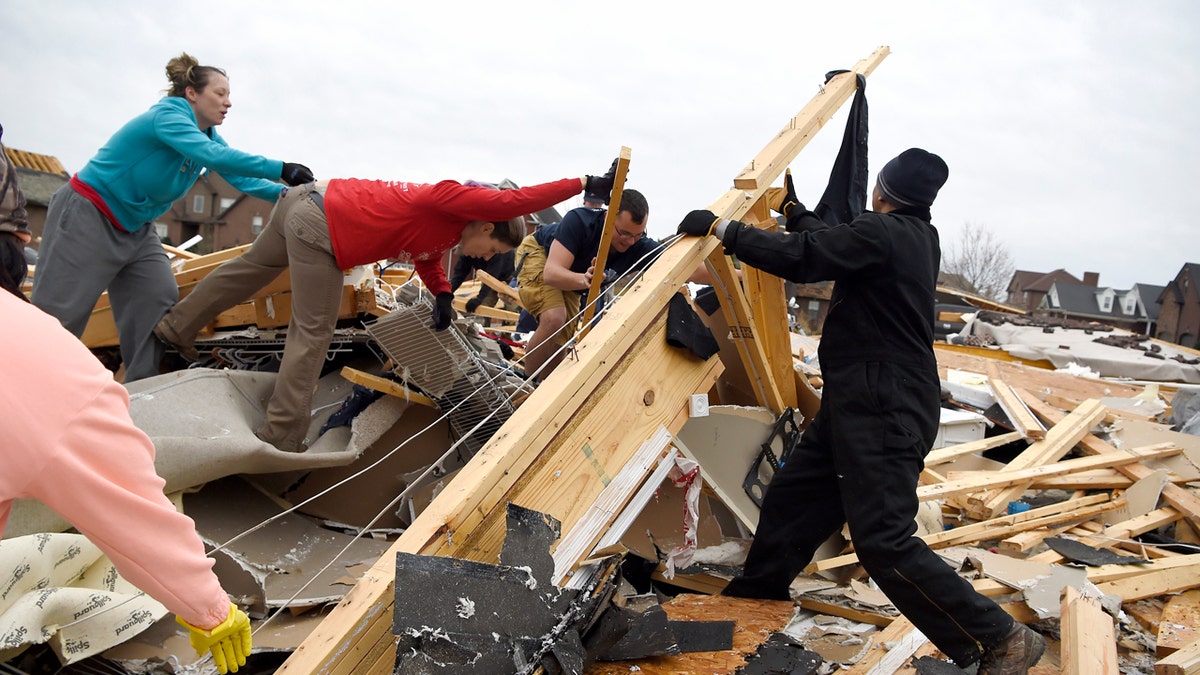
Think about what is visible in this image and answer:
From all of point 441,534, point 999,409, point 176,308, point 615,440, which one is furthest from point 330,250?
point 999,409

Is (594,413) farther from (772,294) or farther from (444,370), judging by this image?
(444,370)

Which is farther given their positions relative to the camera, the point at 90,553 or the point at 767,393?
the point at 767,393

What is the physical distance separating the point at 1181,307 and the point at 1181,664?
49.4m

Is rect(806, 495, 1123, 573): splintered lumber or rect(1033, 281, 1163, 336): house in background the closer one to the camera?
rect(806, 495, 1123, 573): splintered lumber

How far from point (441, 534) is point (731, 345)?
2.21m

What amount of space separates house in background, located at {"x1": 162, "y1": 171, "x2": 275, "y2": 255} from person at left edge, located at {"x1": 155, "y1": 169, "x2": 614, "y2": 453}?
42954 mm

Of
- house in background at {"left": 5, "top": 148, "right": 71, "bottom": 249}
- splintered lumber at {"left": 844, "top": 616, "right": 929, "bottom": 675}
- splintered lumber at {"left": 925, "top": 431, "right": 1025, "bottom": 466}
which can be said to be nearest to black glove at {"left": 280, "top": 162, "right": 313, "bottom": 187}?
splintered lumber at {"left": 844, "top": 616, "right": 929, "bottom": 675}

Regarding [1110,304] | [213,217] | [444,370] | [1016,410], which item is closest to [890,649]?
[444,370]

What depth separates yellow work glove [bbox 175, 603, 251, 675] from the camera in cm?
173

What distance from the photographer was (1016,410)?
679 centimetres

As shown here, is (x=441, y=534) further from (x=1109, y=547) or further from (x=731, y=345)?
(x=1109, y=547)

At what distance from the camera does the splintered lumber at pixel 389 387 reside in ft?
13.8

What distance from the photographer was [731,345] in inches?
158

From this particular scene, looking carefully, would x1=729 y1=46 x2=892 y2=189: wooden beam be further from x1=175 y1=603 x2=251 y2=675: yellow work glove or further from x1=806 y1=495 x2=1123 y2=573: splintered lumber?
x1=175 y1=603 x2=251 y2=675: yellow work glove
